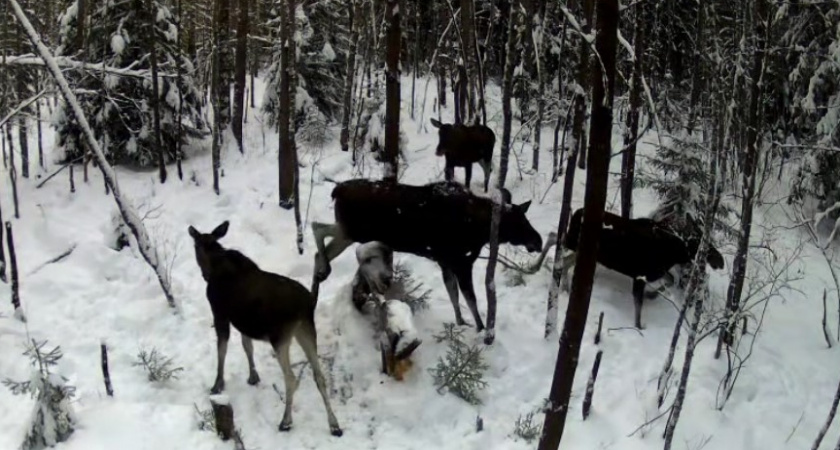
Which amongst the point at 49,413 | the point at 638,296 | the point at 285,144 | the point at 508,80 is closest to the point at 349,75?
the point at 285,144

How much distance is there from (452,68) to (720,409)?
13.8 metres

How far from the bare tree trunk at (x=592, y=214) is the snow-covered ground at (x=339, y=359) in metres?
1.58

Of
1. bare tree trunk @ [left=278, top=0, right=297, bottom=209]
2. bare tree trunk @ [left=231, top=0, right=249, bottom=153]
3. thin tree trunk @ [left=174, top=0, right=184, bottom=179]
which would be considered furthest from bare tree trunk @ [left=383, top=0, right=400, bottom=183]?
bare tree trunk @ [left=231, top=0, right=249, bottom=153]

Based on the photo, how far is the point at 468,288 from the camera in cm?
929

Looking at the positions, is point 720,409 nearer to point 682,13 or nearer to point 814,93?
point 814,93

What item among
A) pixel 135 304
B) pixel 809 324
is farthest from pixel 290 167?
pixel 809 324

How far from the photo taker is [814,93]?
47.9ft

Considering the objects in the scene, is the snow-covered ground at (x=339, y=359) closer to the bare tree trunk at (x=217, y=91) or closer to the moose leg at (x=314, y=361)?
the moose leg at (x=314, y=361)

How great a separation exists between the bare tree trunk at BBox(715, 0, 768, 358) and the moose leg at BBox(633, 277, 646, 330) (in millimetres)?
1102

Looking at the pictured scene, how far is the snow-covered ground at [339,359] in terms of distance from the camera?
24.3ft

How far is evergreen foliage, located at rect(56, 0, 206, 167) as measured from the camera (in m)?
14.8

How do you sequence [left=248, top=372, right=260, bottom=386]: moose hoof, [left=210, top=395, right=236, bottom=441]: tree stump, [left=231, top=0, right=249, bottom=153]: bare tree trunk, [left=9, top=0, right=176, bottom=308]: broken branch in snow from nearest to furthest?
[left=210, top=395, right=236, bottom=441]: tree stump < [left=248, top=372, right=260, bottom=386]: moose hoof < [left=9, top=0, right=176, bottom=308]: broken branch in snow < [left=231, top=0, right=249, bottom=153]: bare tree trunk

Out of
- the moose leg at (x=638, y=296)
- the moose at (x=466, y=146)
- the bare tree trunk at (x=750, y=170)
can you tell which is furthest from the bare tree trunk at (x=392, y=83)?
the bare tree trunk at (x=750, y=170)

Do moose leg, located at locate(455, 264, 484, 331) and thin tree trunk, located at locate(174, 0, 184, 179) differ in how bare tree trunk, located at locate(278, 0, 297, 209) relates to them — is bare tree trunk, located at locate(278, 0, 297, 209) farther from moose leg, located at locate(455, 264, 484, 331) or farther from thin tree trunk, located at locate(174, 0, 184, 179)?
moose leg, located at locate(455, 264, 484, 331)
